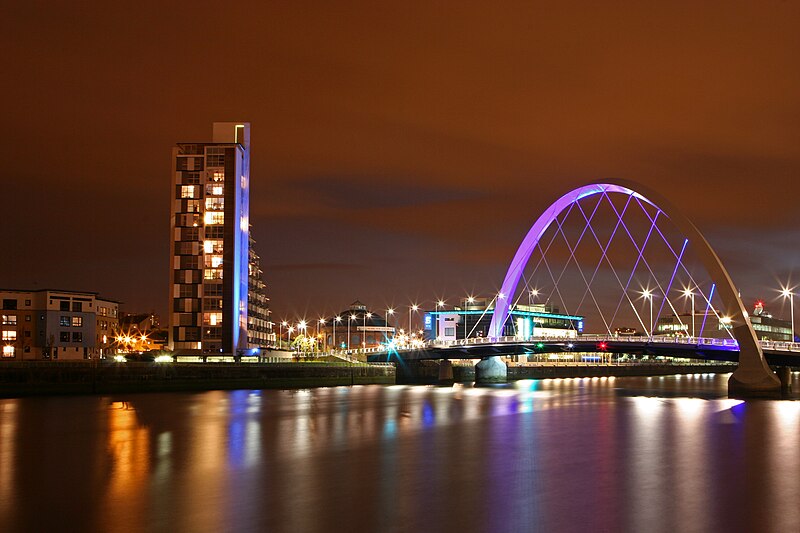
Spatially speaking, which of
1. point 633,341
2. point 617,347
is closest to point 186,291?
point 617,347

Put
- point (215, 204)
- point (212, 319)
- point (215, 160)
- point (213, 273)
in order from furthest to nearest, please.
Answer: point (215, 160) → point (215, 204) → point (213, 273) → point (212, 319)

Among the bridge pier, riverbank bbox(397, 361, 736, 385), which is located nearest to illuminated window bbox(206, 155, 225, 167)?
riverbank bbox(397, 361, 736, 385)

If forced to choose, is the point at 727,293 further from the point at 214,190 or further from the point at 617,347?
the point at 214,190

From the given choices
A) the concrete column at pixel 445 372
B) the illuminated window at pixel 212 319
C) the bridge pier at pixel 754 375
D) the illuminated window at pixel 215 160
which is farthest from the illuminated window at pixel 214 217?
the bridge pier at pixel 754 375

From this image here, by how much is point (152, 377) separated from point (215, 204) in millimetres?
30375

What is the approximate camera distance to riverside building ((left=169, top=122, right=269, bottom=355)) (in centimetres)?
9500

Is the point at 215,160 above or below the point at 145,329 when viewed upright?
above

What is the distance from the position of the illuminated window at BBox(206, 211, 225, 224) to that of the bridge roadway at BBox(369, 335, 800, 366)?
2947 centimetres

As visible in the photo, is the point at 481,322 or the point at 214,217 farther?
the point at 481,322

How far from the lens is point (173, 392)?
72.2 metres

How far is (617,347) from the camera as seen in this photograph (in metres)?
74.5

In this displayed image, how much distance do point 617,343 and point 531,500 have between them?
179ft

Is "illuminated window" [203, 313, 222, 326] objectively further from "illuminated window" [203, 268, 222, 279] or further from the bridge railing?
the bridge railing

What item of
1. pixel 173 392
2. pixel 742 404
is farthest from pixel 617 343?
pixel 173 392
